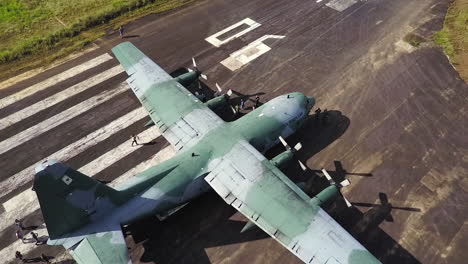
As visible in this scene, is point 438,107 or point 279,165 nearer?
point 279,165

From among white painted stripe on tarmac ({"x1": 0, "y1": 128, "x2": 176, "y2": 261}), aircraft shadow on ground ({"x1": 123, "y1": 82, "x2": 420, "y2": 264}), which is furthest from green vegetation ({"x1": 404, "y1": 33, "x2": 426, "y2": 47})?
white painted stripe on tarmac ({"x1": 0, "y1": 128, "x2": 176, "y2": 261})

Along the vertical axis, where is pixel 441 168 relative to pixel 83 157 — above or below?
below

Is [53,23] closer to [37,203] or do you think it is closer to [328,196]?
[37,203]

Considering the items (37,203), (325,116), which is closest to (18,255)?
(37,203)

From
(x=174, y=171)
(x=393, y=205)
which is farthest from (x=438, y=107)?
(x=174, y=171)

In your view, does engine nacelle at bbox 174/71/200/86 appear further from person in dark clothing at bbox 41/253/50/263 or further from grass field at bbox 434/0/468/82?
grass field at bbox 434/0/468/82

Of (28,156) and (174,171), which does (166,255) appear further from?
(28,156)
